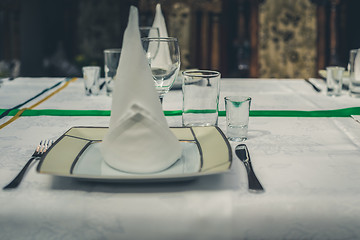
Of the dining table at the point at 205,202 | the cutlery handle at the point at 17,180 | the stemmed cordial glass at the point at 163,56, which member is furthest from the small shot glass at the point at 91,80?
the cutlery handle at the point at 17,180

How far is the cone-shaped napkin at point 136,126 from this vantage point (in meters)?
0.56

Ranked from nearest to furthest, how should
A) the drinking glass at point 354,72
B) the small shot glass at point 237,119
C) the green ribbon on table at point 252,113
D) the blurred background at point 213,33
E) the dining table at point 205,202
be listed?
1. the dining table at point 205,202
2. the small shot glass at point 237,119
3. the green ribbon on table at point 252,113
4. the drinking glass at point 354,72
5. the blurred background at point 213,33

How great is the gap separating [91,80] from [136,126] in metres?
0.77

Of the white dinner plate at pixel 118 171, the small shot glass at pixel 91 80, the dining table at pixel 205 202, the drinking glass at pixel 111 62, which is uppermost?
the drinking glass at pixel 111 62

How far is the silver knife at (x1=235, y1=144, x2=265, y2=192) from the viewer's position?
0.56m

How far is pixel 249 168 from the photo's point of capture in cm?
62

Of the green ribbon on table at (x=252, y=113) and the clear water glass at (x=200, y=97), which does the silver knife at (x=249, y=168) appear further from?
the green ribbon on table at (x=252, y=113)

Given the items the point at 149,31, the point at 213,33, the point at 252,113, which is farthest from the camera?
the point at 213,33

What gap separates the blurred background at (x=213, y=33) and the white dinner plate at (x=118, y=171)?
243 cm

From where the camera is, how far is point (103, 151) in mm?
592

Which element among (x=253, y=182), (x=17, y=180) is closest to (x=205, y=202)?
(x=253, y=182)

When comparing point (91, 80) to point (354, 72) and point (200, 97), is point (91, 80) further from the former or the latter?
point (354, 72)

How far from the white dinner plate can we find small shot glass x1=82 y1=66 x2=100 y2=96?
0.54m

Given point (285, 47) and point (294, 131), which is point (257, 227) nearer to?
point (294, 131)
